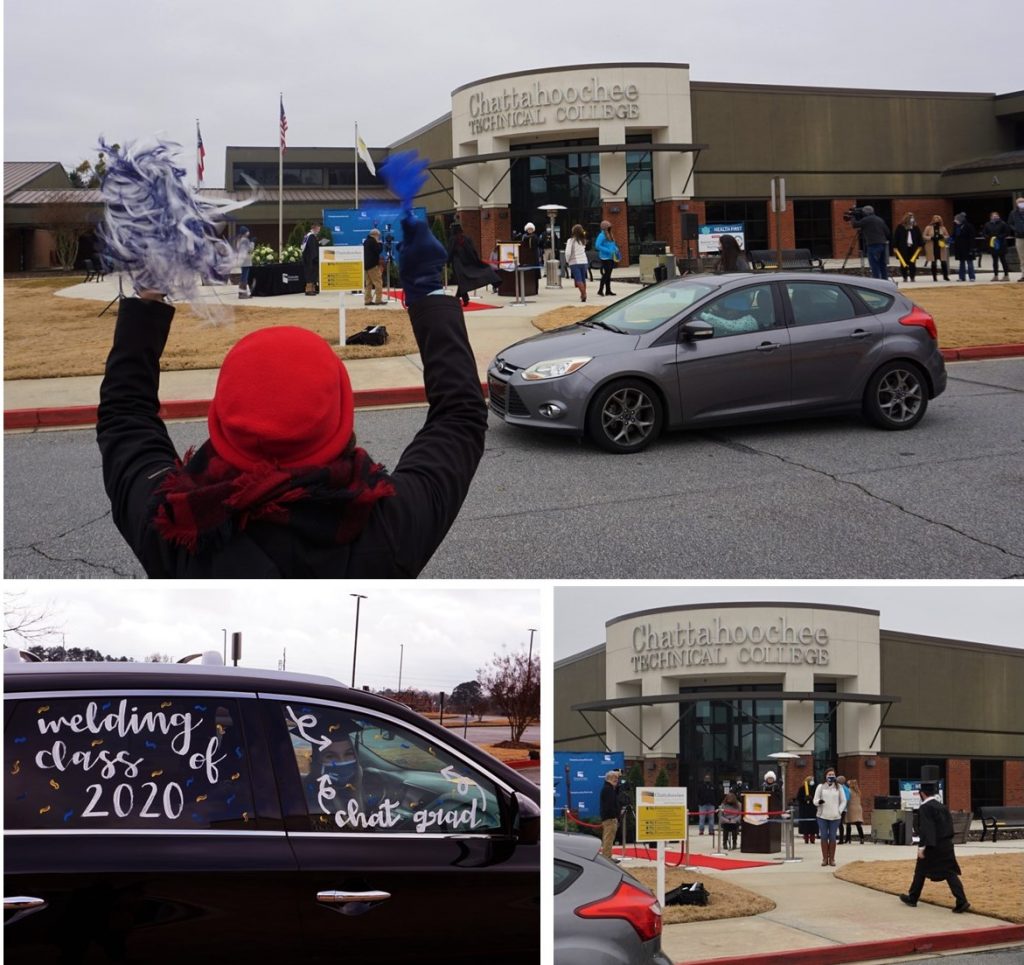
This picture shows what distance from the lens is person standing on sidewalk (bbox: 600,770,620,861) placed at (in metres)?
3.82

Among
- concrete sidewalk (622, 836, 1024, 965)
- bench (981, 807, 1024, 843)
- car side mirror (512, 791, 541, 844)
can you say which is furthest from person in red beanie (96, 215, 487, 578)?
bench (981, 807, 1024, 843)

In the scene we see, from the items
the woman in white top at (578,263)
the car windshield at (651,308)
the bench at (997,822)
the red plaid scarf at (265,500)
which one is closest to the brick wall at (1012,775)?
the bench at (997,822)

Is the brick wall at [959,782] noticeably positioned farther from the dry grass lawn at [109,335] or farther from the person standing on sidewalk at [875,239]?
the person standing on sidewalk at [875,239]

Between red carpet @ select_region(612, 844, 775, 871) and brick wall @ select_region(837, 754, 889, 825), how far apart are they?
576 centimetres

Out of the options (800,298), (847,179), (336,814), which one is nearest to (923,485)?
(800,298)

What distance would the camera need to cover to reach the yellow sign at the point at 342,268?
16.8 metres

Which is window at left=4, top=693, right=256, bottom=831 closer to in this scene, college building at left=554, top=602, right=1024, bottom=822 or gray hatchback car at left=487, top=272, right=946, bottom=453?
college building at left=554, top=602, right=1024, bottom=822

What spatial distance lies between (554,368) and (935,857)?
514 centimetres

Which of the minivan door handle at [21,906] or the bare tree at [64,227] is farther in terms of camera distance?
the bare tree at [64,227]

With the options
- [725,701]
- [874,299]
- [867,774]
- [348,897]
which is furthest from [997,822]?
[348,897]

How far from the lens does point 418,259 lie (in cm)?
258

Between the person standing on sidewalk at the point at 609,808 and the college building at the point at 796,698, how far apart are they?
0.13m

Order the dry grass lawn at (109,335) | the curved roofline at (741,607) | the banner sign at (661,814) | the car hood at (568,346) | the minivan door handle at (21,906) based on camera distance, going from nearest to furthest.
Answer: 1. the minivan door handle at (21,906)
2. the curved roofline at (741,607)
3. the banner sign at (661,814)
4. the car hood at (568,346)
5. the dry grass lawn at (109,335)

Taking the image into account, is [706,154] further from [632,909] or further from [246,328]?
[632,909]
